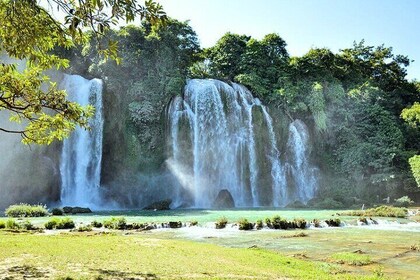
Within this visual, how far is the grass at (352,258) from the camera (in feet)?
38.4

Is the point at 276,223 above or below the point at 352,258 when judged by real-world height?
above

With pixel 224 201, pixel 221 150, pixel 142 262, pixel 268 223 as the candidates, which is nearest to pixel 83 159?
pixel 221 150

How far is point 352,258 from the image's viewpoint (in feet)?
39.5

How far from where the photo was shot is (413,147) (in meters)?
50.7

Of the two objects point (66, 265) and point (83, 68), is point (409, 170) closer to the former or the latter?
point (83, 68)

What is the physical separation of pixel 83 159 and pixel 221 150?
584 inches

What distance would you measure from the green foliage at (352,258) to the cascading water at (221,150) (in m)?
29.9

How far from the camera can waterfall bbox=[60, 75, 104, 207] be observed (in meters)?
39.1

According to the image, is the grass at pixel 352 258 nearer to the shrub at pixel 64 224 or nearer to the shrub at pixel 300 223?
the shrub at pixel 300 223

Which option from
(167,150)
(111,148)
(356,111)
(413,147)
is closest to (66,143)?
(111,148)

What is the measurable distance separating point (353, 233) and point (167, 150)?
27.3 metres

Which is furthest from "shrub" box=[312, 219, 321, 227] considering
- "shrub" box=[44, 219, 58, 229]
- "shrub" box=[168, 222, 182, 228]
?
"shrub" box=[44, 219, 58, 229]

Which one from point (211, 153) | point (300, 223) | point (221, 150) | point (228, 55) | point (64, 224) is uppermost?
point (228, 55)

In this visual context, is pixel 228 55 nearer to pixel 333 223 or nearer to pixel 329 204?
pixel 329 204
